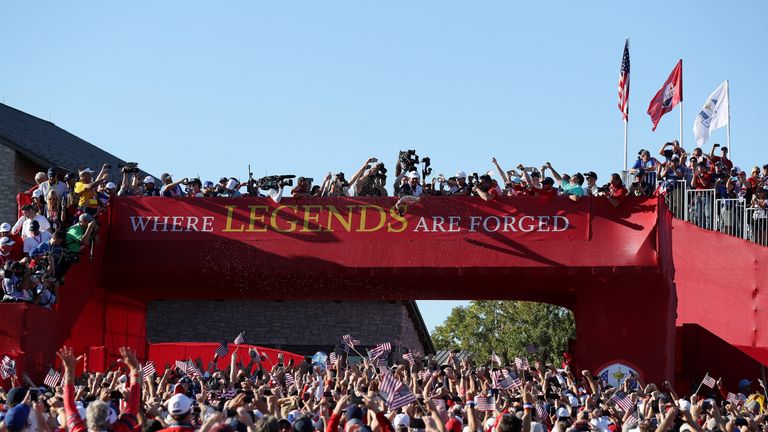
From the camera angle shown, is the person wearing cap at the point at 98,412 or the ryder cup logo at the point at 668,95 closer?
the person wearing cap at the point at 98,412

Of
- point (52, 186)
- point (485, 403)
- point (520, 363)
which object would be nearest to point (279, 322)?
point (52, 186)

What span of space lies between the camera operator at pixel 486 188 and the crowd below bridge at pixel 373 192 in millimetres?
20

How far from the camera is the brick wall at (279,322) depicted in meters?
38.5

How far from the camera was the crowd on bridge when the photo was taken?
10203mm

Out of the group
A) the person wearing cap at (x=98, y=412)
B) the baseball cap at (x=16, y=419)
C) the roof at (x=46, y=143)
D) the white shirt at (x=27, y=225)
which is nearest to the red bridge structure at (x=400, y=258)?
the white shirt at (x=27, y=225)

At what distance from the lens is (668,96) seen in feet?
111

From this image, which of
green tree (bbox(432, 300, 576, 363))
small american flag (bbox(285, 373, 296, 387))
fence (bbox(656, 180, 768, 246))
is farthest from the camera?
green tree (bbox(432, 300, 576, 363))

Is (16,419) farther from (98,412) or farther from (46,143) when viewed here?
(46,143)

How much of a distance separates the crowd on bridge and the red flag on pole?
394 inches

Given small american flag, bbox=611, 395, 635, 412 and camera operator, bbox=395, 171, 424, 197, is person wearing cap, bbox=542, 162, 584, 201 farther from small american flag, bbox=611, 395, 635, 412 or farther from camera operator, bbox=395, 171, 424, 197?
small american flag, bbox=611, 395, 635, 412

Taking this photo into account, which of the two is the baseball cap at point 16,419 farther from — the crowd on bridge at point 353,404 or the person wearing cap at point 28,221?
the person wearing cap at point 28,221

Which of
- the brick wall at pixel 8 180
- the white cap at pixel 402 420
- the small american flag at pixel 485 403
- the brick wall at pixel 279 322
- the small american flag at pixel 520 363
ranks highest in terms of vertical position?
the brick wall at pixel 8 180

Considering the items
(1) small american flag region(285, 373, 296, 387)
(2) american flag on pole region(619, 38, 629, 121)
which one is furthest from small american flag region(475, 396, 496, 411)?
(2) american flag on pole region(619, 38, 629, 121)

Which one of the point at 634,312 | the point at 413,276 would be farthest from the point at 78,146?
the point at 634,312
